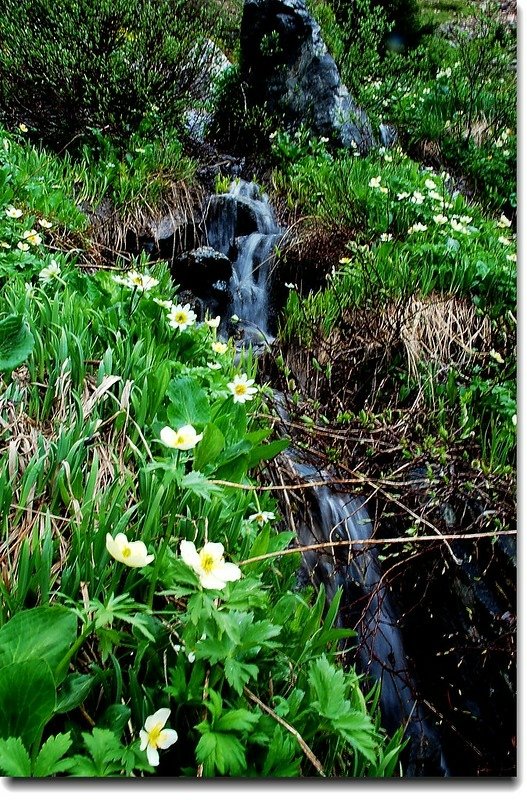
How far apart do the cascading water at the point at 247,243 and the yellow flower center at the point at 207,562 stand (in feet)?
8.08

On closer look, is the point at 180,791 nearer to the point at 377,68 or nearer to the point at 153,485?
the point at 153,485

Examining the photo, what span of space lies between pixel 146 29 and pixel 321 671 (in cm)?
468

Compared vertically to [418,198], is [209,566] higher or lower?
lower

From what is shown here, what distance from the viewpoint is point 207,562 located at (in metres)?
0.86

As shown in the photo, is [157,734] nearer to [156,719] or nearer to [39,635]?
[156,719]

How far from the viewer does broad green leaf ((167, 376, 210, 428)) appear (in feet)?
4.74

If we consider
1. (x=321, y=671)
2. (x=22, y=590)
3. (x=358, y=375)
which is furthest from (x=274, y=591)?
(x=358, y=375)

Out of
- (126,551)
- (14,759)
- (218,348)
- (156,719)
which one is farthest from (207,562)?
(218,348)

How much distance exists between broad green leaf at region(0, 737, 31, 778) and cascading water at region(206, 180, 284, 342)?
8.75 feet

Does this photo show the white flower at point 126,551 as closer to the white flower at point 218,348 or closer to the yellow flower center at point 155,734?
the yellow flower center at point 155,734

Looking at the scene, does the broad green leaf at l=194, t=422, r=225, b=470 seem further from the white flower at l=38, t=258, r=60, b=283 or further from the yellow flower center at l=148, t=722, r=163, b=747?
the white flower at l=38, t=258, r=60, b=283

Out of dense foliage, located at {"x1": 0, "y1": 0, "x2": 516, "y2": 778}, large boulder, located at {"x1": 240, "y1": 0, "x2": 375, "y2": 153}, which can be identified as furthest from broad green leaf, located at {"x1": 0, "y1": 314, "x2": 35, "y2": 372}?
large boulder, located at {"x1": 240, "y1": 0, "x2": 375, "y2": 153}

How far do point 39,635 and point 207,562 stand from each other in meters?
0.30

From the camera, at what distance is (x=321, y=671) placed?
0.97 metres
